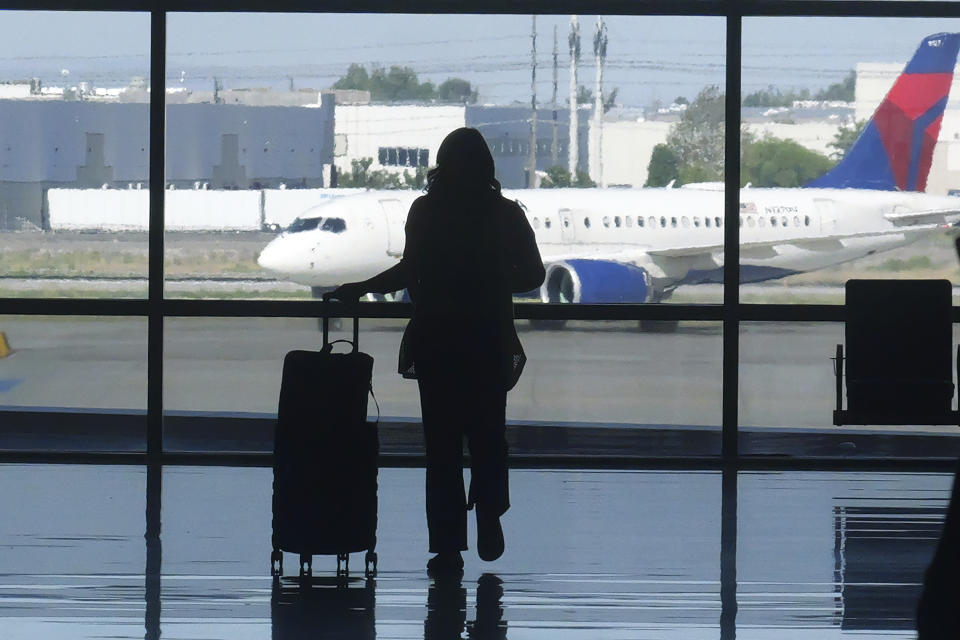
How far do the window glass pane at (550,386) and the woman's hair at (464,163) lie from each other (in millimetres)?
2037

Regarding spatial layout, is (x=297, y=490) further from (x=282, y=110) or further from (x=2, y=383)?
(x=2, y=383)

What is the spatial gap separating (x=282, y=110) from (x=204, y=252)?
871mm

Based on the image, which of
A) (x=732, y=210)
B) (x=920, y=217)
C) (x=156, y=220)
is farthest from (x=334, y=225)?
(x=732, y=210)

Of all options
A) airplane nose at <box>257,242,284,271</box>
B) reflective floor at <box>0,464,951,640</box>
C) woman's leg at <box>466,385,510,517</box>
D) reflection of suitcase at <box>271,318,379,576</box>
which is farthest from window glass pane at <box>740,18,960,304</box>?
reflection of suitcase at <box>271,318,379,576</box>

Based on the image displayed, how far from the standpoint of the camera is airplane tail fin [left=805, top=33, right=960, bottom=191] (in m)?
8.59

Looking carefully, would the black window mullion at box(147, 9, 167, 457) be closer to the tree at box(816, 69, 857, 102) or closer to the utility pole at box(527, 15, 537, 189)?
the utility pole at box(527, 15, 537, 189)

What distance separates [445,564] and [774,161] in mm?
4300

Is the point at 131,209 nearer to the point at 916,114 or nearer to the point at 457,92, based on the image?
the point at 457,92

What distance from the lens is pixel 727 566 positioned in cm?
383

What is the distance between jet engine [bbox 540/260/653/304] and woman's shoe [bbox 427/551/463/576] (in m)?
2.22

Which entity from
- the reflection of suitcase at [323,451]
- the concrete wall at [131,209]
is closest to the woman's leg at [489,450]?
the reflection of suitcase at [323,451]

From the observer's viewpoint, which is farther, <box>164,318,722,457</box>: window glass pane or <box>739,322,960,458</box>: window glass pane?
<box>739,322,960,458</box>: window glass pane

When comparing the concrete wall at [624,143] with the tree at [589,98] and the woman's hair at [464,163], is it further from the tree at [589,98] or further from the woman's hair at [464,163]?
the woman's hair at [464,163]

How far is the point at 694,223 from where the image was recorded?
33.0 feet
